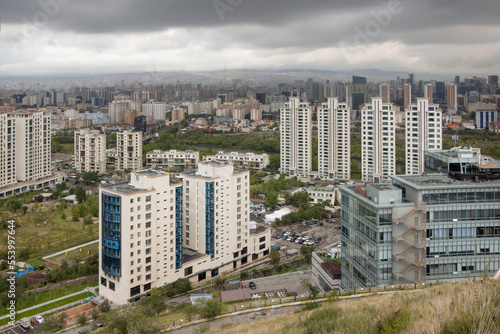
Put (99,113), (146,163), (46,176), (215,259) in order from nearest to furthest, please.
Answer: (215,259), (46,176), (146,163), (99,113)

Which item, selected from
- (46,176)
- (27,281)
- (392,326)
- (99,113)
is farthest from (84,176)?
(99,113)

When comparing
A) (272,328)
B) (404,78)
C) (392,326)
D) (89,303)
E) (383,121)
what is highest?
(404,78)

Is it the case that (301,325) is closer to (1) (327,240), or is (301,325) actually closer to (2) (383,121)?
(1) (327,240)

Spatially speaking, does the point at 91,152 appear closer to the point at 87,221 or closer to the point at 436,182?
the point at 87,221

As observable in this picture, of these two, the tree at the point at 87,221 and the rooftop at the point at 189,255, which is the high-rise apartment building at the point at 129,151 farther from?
the rooftop at the point at 189,255

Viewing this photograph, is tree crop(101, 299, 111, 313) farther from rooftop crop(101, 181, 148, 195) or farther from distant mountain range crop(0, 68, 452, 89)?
distant mountain range crop(0, 68, 452, 89)

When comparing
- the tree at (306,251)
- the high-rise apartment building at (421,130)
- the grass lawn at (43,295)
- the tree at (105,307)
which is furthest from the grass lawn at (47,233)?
the high-rise apartment building at (421,130)

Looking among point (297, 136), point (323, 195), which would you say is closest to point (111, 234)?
point (323, 195)

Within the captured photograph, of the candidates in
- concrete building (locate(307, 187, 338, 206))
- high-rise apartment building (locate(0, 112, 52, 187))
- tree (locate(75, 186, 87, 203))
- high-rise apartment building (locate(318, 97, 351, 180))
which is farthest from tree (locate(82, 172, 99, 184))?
high-rise apartment building (locate(318, 97, 351, 180))
